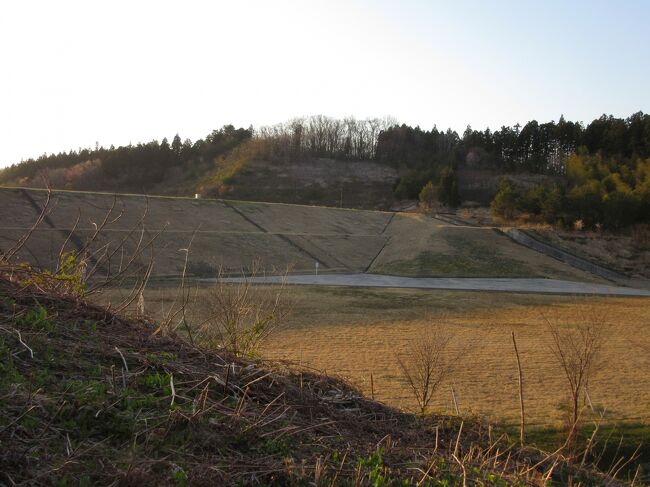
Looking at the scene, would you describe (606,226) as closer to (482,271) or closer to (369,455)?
(482,271)

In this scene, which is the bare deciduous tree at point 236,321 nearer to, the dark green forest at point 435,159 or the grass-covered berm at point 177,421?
the grass-covered berm at point 177,421

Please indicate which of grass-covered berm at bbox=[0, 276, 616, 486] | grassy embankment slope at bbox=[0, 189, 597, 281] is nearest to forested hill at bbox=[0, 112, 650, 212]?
grassy embankment slope at bbox=[0, 189, 597, 281]

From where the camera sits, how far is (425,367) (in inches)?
441

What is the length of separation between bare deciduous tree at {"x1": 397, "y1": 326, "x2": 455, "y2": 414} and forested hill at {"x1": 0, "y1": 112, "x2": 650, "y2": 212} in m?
54.3

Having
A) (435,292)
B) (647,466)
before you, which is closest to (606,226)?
(435,292)

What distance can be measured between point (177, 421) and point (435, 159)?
84472mm

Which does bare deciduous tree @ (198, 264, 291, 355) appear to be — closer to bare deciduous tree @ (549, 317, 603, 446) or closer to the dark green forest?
bare deciduous tree @ (549, 317, 603, 446)

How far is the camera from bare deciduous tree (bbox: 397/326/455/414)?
33.9 feet

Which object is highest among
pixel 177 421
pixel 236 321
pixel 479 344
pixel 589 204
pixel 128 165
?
pixel 128 165

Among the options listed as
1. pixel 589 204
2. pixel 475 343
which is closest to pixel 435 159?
pixel 589 204

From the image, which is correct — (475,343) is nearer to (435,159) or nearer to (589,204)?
(589,204)

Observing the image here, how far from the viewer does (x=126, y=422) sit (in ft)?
12.0

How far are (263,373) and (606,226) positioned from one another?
54.2 meters

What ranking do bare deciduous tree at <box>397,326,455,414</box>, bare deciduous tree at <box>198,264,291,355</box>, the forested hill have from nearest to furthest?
bare deciduous tree at <box>198,264,291,355</box> → bare deciduous tree at <box>397,326,455,414</box> → the forested hill
